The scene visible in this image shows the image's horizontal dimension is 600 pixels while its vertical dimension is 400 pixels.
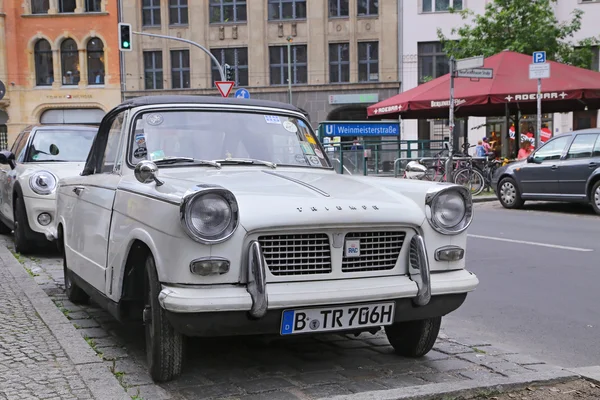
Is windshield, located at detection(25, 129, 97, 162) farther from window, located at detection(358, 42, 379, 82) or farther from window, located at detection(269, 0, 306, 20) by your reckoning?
window, located at detection(269, 0, 306, 20)

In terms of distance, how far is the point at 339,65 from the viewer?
40.7 m

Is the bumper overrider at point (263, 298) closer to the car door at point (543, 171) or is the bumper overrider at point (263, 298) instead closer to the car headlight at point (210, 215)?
the car headlight at point (210, 215)

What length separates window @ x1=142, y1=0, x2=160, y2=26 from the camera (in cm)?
4194

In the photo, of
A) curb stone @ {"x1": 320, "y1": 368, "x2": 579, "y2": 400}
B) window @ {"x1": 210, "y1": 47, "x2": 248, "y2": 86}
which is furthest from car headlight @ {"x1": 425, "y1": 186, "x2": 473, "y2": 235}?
window @ {"x1": 210, "y1": 47, "x2": 248, "y2": 86}

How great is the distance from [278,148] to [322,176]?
1.70 feet

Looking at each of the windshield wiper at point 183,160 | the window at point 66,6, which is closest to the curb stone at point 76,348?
the windshield wiper at point 183,160

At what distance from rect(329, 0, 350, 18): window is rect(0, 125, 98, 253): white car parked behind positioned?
32.0 m

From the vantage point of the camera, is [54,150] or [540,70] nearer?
[54,150]

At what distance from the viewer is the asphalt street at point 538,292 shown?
534 cm

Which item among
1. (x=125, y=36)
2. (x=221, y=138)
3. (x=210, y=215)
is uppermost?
(x=125, y=36)

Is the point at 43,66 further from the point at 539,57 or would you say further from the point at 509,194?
the point at 509,194

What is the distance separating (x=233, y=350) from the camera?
485 cm

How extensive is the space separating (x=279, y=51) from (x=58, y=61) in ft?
42.5

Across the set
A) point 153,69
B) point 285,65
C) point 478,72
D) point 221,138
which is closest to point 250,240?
point 221,138
